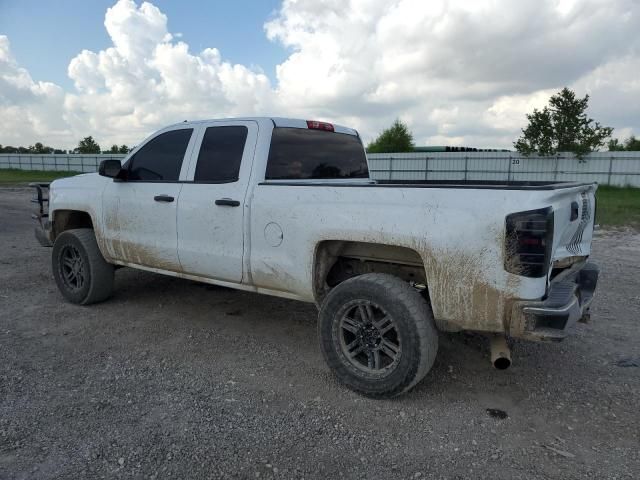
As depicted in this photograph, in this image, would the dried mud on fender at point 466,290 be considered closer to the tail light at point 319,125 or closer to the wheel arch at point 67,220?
the tail light at point 319,125

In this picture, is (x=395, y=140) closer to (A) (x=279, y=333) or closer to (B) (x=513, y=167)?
(B) (x=513, y=167)

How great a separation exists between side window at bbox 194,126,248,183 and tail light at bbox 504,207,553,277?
228cm

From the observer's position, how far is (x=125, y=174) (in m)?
4.98

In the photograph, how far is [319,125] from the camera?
4695mm

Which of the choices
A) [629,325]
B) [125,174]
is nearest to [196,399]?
[125,174]

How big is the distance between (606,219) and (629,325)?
9.52 m

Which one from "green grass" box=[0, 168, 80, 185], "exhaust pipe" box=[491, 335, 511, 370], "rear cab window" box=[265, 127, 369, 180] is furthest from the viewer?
"green grass" box=[0, 168, 80, 185]

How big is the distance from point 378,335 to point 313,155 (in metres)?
1.88

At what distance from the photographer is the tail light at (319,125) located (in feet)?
15.1

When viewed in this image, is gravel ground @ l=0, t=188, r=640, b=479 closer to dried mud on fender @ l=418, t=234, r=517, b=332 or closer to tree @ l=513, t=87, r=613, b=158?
dried mud on fender @ l=418, t=234, r=517, b=332

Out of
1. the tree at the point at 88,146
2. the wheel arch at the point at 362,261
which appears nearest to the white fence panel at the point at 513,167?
the wheel arch at the point at 362,261

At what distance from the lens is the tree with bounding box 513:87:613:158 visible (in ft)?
92.7

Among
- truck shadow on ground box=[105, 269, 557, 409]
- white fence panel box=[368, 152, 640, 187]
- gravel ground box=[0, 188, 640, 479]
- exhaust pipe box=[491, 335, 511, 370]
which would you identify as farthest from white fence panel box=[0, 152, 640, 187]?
exhaust pipe box=[491, 335, 511, 370]

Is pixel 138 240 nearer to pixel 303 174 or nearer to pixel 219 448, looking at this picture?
pixel 303 174
